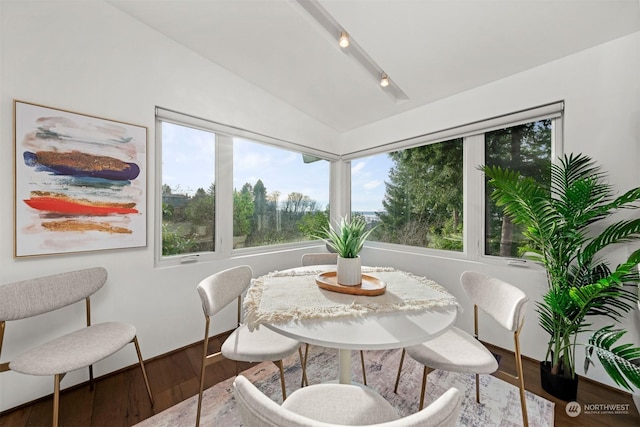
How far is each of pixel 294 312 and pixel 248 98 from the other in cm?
226

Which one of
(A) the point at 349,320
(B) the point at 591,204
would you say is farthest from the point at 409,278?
(B) the point at 591,204

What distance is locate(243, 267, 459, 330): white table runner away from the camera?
44.2 inches

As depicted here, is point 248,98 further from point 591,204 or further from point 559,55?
point 591,204

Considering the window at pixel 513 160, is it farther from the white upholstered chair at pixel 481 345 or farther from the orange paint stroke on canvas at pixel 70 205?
the orange paint stroke on canvas at pixel 70 205

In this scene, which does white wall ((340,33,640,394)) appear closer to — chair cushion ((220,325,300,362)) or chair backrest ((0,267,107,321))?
chair cushion ((220,325,300,362))

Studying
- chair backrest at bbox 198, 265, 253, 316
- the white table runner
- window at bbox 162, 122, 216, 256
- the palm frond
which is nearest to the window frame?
the palm frond

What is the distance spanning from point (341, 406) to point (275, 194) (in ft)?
7.87

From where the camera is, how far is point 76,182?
5.42 feet

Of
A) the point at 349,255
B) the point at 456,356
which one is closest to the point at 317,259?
the point at 349,255

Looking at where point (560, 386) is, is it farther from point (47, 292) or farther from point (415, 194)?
point (47, 292)

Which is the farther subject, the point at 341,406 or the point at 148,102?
the point at 148,102

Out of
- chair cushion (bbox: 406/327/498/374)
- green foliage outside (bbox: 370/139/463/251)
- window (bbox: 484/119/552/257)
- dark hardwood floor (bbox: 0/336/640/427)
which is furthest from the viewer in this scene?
green foliage outside (bbox: 370/139/463/251)

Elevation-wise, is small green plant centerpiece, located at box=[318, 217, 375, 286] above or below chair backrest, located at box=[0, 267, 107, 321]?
above

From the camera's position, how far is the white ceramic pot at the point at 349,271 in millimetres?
1422
